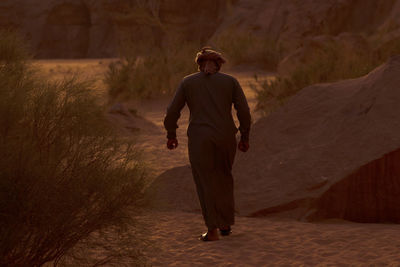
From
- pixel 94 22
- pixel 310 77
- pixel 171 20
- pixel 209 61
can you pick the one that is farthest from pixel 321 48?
pixel 94 22

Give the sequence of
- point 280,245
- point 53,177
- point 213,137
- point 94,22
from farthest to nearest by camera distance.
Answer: point 94,22, point 213,137, point 280,245, point 53,177

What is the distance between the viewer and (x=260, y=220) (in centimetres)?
577

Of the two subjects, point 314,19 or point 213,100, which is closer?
point 213,100

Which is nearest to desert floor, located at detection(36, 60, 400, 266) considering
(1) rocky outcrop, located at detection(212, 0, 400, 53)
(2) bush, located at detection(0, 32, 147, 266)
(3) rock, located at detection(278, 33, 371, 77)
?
(2) bush, located at detection(0, 32, 147, 266)

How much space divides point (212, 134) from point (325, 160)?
1.27m

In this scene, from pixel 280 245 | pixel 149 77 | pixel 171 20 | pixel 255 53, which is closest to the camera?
pixel 280 245

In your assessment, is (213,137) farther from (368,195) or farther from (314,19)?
(314,19)

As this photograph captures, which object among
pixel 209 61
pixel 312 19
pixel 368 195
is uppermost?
pixel 312 19

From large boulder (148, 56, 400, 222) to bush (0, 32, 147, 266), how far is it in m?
0.89

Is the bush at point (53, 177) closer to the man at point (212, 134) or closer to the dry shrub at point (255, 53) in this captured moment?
the man at point (212, 134)

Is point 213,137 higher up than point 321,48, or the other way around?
point 321,48

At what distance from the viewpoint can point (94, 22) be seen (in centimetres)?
3262

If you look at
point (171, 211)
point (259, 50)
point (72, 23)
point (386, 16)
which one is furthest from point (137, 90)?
point (72, 23)

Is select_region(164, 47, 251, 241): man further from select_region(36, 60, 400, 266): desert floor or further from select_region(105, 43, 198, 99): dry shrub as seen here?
Result: select_region(105, 43, 198, 99): dry shrub
